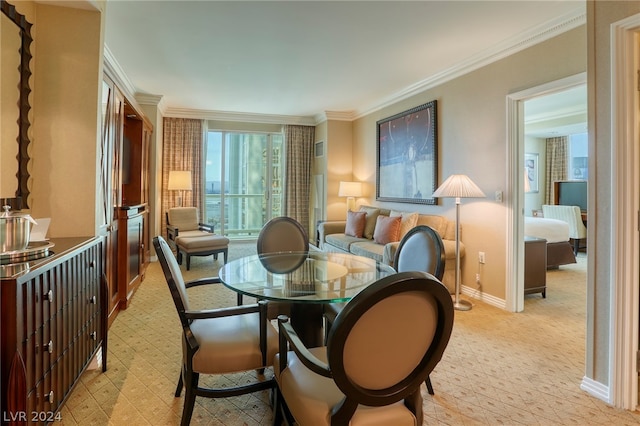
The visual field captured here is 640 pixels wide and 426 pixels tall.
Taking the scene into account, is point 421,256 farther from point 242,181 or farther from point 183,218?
point 242,181

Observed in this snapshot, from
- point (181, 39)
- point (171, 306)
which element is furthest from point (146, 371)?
point (181, 39)

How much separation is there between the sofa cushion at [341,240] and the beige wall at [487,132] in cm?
120

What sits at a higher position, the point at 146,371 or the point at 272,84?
the point at 272,84

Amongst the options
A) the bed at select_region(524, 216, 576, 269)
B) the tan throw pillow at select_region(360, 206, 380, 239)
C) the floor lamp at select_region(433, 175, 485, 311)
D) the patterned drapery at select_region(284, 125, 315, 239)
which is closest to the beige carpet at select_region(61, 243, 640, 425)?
the floor lamp at select_region(433, 175, 485, 311)

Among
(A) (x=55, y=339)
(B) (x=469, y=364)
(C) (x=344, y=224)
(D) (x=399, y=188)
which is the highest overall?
(D) (x=399, y=188)

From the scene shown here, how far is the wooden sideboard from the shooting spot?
1233 mm

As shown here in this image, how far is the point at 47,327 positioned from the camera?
149 centimetres

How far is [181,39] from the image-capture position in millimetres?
3396

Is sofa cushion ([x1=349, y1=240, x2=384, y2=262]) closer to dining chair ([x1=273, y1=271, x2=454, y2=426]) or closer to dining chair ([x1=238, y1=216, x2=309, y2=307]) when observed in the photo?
dining chair ([x1=238, y1=216, x2=309, y2=307])

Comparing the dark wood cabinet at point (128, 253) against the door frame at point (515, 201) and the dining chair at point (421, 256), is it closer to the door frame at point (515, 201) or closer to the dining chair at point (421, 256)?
the dining chair at point (421, 256)

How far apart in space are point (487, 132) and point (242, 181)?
16.7 feet

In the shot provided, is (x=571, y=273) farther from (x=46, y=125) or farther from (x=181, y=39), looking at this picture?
(x=46, y=125)

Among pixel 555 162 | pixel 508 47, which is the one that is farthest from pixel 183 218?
pixel 555 162

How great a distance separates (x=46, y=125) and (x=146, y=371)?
170cm
